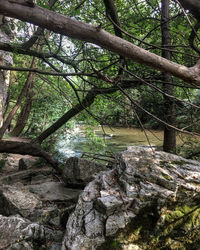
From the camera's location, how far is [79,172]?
4.40 meters

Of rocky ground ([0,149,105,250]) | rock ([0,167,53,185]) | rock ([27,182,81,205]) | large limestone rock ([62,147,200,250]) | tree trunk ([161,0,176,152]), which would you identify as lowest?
rock ([0,167,53,185])

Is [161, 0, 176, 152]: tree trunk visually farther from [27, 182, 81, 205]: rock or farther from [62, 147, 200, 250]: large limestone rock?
[27, 182, 81, 205]: rock

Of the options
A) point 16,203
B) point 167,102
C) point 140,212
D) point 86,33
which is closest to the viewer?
point 86,33

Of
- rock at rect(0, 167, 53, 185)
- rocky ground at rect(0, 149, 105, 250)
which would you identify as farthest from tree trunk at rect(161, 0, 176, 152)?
rock at rect(0, 167, 53, 185)

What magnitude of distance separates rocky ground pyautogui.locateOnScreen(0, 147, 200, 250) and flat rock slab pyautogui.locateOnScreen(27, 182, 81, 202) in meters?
0.91

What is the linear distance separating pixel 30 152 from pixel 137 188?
3694 millimetres

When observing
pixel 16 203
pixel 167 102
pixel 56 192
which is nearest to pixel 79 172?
pixel 56 192

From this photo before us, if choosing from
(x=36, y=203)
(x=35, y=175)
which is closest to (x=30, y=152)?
(x=35, y=175)

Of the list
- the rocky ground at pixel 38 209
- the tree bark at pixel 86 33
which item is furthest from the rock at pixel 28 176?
the tree bark at pixel 86 33

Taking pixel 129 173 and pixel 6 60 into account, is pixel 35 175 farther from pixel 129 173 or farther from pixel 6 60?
pixel 129 173

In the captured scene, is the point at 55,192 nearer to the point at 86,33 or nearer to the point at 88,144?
the point at 86,33

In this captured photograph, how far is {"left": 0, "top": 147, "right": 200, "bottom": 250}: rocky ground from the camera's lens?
2.01m

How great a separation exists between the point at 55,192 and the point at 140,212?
268 cm

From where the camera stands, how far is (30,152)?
5020 mm
